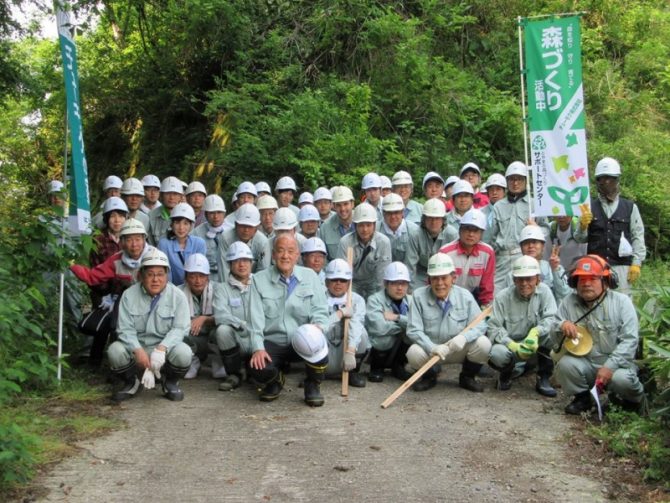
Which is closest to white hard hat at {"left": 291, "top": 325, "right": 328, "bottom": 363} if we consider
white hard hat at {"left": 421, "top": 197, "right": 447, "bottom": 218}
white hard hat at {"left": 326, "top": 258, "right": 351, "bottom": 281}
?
white hard hat at {"left": 326, "top": 258, "right": 351, "bottom": 281}

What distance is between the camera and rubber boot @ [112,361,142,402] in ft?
23.5

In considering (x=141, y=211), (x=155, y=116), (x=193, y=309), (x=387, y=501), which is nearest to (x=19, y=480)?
(x=387, y=501)

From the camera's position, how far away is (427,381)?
7.71 meters

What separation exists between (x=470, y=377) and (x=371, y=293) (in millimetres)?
1822

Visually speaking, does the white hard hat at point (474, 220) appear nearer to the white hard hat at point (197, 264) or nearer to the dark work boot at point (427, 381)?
the dark work boot at point (427, 381)

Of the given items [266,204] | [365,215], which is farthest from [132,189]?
[365,215]

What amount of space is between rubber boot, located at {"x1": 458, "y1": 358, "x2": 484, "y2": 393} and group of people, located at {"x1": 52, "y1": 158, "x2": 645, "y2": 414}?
0.05 ft

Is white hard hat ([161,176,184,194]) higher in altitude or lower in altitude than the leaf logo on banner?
higher

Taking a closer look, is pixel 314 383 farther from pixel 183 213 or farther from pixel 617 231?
pixel 617 231

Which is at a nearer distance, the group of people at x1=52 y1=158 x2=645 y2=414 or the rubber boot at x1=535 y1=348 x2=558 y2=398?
the group of people at x1=52 y1=158 x2=645 y2=414

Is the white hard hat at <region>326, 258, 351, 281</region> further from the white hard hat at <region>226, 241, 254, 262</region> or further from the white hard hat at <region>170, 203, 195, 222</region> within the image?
the white hard hat at <region>170, 203, 195, 222</region>

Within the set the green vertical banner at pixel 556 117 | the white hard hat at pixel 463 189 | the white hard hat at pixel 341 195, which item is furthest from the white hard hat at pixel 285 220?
the green vertical banner at pixel 556 117

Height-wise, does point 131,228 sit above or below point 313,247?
above

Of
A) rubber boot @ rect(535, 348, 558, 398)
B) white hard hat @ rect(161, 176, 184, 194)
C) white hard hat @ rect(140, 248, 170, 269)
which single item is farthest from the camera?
white hard hat @ rect(161, 176, 184, 194)
